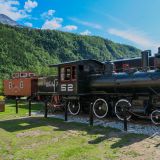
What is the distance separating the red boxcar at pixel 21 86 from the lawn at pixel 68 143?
59.9 ft

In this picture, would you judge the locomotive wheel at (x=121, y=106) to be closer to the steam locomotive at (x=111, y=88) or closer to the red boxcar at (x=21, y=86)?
the steam locomotive at (x=111, y=88)

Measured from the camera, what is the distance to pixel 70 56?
405 ft

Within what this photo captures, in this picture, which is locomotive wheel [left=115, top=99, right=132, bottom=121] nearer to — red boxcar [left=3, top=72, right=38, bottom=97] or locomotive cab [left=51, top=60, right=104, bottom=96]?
locomotive cab [left=51, top=60, right=104, bottom=96]

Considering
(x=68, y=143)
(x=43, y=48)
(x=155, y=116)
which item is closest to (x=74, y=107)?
(x=155, y=116)

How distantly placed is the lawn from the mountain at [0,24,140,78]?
5072cm

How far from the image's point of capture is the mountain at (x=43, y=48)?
279 ft

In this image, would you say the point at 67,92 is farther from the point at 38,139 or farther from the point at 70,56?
the point at 70,56

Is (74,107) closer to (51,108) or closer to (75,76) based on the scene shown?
(75,76)

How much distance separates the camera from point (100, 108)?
1641 centimetres

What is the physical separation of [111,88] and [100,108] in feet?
4.24

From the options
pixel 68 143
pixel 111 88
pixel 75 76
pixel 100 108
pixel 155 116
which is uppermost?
pixel 75 76

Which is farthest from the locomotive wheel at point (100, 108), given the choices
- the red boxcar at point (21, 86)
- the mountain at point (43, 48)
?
the mountain at point (43, 48)

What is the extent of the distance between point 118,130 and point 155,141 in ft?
7.58

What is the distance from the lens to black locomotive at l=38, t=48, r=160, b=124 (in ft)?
46.3
